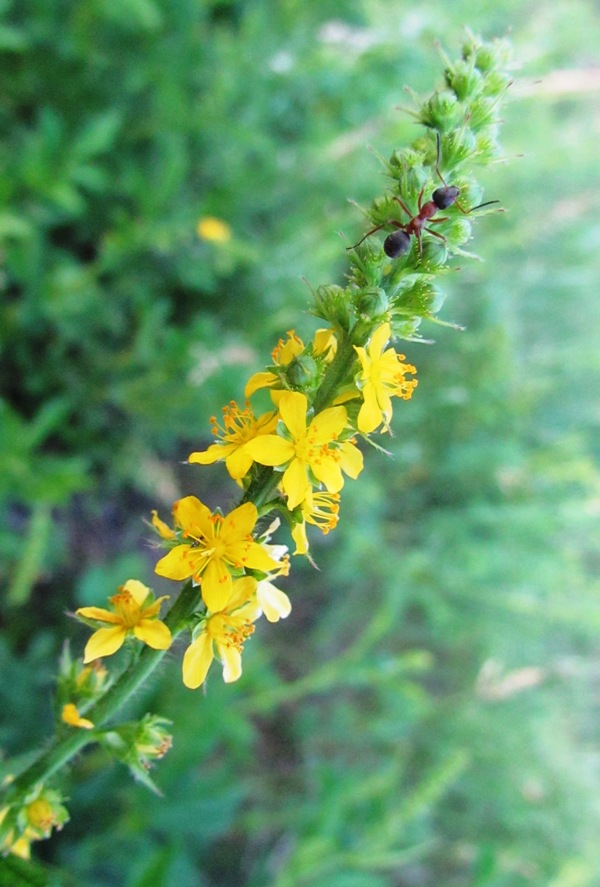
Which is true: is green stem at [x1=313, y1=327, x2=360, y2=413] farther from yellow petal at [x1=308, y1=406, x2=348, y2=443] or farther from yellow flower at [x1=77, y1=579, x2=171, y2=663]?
yellow flower at [x1=77, y1=579, x2=171, y2=663]

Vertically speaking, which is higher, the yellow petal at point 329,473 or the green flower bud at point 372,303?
the green flower bud at point 372,303

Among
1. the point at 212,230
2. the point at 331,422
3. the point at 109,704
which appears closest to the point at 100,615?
the point at 109,704

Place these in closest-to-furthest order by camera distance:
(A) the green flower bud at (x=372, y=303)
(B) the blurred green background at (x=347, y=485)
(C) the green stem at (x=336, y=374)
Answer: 1. (A) the green flower bud at (x=372, y=303)
2. (C) the green stem at (x=336, y=374)
3. (B) the blurred green background at (x=347, y=485)

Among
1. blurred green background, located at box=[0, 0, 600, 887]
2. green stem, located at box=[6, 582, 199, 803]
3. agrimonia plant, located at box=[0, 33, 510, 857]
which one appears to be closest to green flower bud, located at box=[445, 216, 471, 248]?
agrimonia plant, located at box=[0, 33, 510, 857]

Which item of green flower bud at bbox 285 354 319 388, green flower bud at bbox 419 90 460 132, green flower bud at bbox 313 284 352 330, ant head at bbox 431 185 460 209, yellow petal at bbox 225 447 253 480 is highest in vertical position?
green flower bud at bbox 419 90 460 132

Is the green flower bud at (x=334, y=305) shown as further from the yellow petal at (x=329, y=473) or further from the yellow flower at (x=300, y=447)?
the yellow petal at (x=329, y=473)

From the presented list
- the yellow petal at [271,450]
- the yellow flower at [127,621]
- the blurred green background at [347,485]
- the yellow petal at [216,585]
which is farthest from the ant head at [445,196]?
the blurred green background at [347,485]

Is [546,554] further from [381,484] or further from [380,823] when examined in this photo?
[380,823]

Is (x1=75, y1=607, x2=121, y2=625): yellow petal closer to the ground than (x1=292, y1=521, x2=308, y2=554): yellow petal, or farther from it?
closer to the ground
